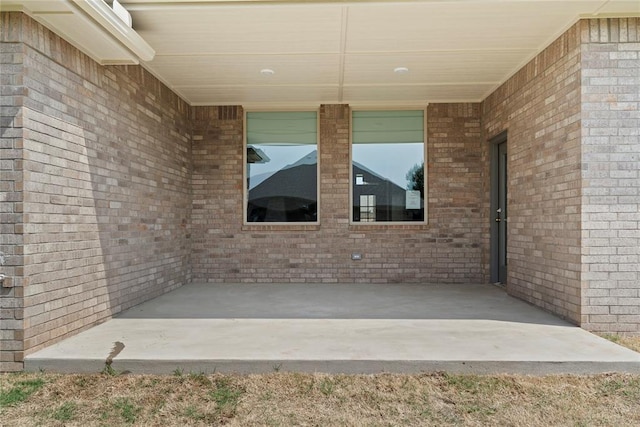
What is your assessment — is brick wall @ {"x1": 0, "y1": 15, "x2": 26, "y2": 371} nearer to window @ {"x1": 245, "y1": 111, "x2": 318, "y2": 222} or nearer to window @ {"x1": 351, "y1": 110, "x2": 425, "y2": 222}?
window @ {"x1": 245, "y1": 111, "x2": 318, "y2": 222}

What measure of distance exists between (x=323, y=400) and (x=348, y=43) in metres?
3.80

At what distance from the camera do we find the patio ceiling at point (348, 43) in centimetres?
410

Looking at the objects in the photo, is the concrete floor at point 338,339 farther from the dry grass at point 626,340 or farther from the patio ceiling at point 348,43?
the patio ceiling at point 348,43

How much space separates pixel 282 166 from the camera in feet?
24.9

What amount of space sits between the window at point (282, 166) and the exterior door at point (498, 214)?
2955 mm

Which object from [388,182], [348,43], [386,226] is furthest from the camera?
[388,182]

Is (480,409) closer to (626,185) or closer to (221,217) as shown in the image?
(626,185)

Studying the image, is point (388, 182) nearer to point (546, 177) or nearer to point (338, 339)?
point (546, 177)

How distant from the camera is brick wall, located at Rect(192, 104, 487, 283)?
7.30 m

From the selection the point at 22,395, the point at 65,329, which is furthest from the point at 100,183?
the point at 22,395

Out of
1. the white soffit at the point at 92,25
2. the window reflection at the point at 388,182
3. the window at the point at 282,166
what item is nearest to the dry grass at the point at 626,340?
the window reflection at the point at 388,182

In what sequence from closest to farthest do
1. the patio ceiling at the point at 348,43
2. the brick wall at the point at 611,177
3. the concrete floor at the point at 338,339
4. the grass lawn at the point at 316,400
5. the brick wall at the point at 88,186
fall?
1. the grass lawn at the point at 316,400
2. the concrete floor at the point at 338,339
3. the brick wall at the point at 88,186
4. the patio ceiling at the point at 348,43
5. the brick wall at the point at 611,177

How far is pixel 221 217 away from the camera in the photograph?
748 centimetres

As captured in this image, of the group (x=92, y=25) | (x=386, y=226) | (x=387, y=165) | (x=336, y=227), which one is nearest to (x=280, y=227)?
(x=336, y=227)
